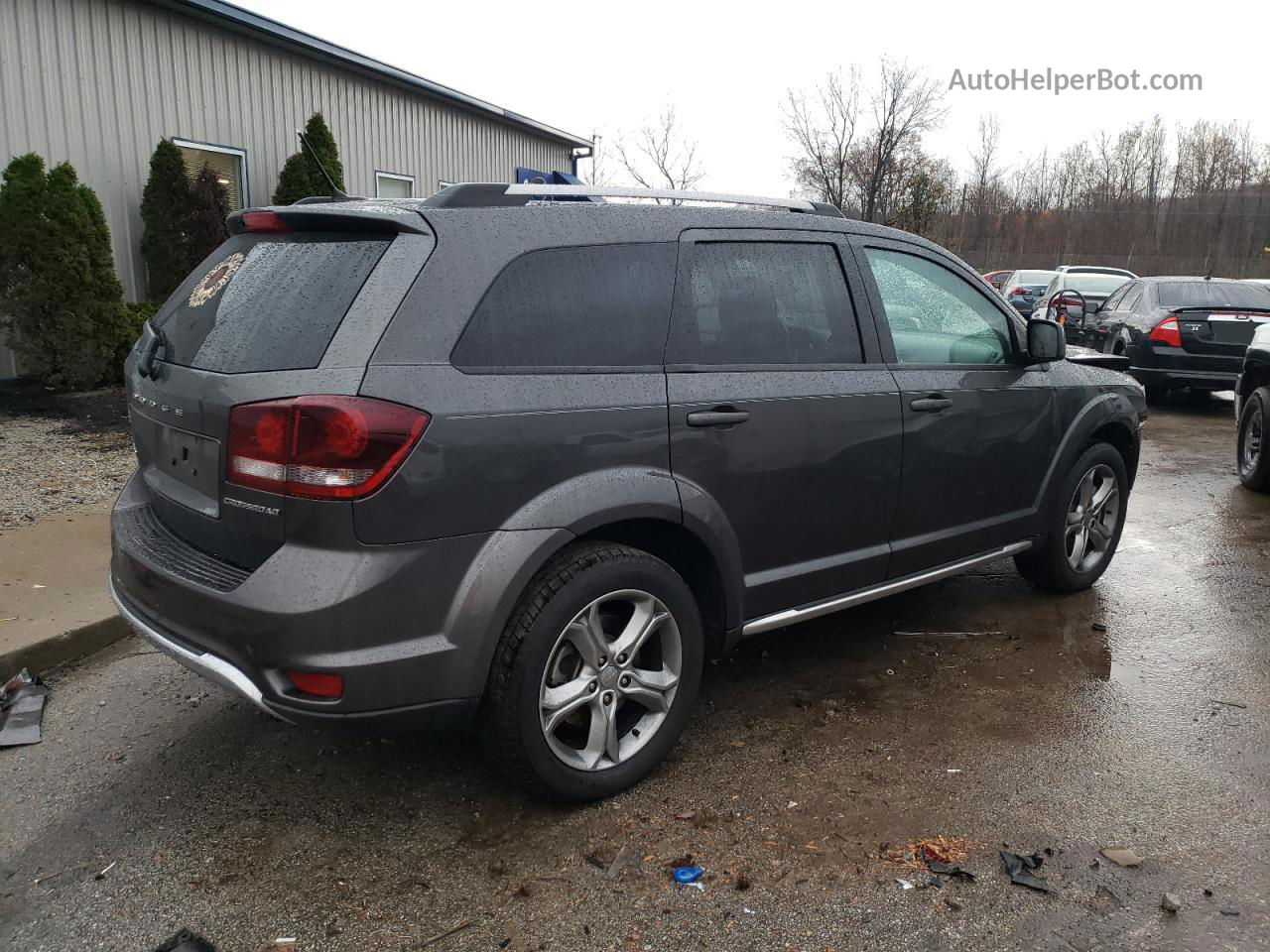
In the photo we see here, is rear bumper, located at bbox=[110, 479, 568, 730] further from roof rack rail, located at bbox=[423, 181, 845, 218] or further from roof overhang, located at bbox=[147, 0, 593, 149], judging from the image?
roof overhang, located at bbox=[147, 0, 593, 149]

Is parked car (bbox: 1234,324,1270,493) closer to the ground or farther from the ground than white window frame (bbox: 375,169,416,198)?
closer to the ground

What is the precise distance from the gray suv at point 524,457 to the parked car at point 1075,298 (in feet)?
44.1

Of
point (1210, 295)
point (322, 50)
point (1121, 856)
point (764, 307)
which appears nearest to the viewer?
point (1121, 856)

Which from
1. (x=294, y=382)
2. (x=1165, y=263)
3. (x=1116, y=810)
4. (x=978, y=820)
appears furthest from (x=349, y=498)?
(x=1165, y=263)

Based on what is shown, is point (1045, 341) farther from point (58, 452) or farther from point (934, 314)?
point (58, 452)

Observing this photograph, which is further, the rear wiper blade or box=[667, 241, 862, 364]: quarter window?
box=[667, 241, 862, 364]: quarter window

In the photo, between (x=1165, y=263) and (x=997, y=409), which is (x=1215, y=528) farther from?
(x=1165, y=263)

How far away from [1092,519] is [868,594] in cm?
193

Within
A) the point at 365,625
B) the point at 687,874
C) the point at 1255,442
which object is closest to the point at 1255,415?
the point at 1255,442

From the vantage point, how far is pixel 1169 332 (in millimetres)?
11180

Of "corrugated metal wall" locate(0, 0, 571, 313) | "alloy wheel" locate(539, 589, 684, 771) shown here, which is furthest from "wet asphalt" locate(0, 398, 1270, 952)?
"corrugated metal wall" locate(0, 0, 571, 313)

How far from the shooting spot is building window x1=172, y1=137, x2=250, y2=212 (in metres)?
10.9

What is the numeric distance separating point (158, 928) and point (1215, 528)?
6590 millimetres

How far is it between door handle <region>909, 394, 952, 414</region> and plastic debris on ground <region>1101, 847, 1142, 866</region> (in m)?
1.73
